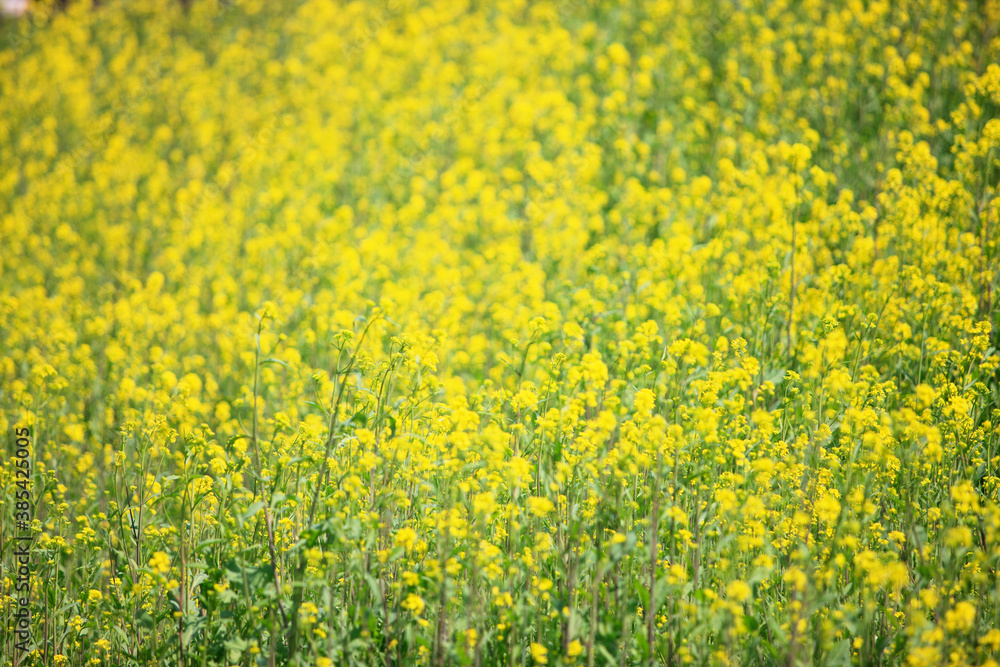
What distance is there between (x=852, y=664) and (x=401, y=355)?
242 centimetres

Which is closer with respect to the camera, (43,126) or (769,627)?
(769,627)

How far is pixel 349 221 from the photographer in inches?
274

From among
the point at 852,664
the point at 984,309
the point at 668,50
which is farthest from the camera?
the point at 668,50

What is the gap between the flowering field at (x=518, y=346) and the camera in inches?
110

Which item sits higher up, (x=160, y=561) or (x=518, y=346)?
(x=518, y=346)

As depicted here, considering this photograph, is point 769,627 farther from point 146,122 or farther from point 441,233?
point 146,122

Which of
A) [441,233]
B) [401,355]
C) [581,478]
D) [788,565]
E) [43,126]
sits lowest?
[788,565]

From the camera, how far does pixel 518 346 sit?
11.5 ft

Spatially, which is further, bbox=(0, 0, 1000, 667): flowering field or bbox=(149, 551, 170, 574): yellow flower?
bbox=(0, 0, 1000, 667): flowering field

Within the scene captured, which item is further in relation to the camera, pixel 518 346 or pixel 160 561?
pixel 518 346

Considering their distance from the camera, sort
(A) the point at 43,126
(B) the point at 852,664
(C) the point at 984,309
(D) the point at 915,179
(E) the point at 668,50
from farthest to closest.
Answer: (A) the point at 43,126
(E) the point at 668,50
(D) the point at 915,179
(C) the point at 984,309
(B) the point at 852,664

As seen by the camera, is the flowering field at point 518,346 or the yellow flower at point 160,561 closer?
the yellow flower at point 160,561

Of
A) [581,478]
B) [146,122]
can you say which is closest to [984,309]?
[581,478]

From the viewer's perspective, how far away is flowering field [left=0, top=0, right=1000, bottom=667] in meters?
2.79
